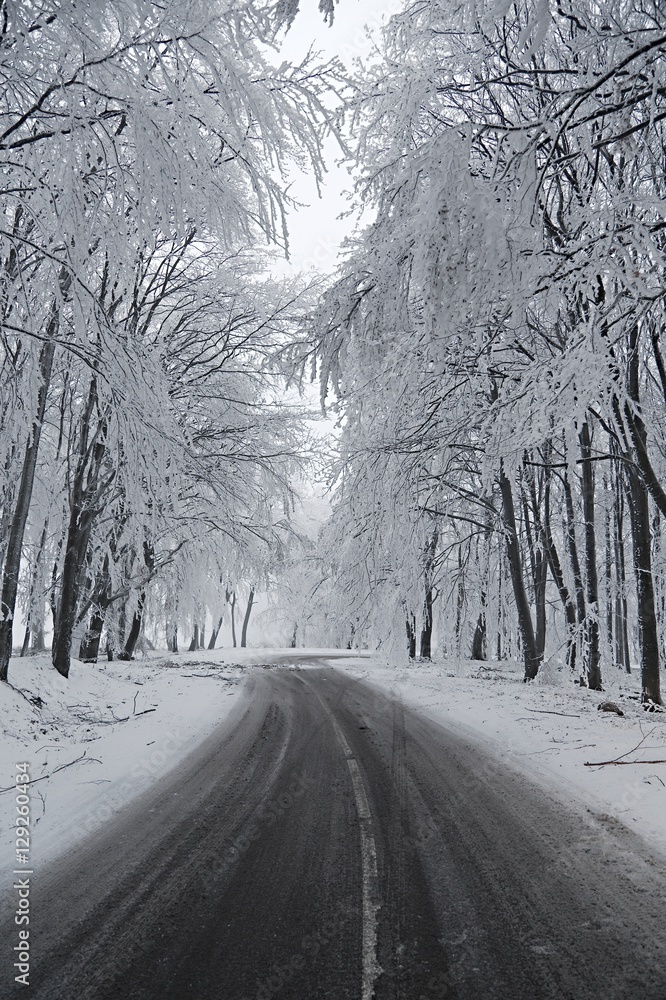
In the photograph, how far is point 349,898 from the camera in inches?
130

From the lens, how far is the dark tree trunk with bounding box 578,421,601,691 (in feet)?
37.3

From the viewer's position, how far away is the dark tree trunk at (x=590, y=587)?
11359mm

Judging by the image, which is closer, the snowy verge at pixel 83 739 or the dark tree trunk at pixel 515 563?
the snowy verge at pixel 83 739

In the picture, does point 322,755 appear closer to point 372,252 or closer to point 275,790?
point 275,790

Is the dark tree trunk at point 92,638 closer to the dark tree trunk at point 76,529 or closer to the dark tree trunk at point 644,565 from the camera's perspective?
the dark tree trunk at point 76,529

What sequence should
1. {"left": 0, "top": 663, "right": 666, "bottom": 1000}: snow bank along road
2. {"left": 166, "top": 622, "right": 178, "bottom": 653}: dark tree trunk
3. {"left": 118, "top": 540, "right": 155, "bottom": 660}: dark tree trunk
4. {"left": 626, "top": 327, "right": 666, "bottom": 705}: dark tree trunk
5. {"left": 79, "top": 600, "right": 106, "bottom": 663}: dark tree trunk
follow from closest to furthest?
1. {"left": 0, "top": 663, "right": 666, "bottom": 1000}: snow bank along road
2. {"left": 626, "top": 327, "right": 666, "bottom": 705}: dark tree trunk
3. {"left": 79, "top": 600, "right": 106, "bottom": 663}: dark tree trunk
4. {"left": 118, "top": 540, "right": 155, "bottom": 660}: dark tree trunk
5. {"left": 166, "top": 622, "right": 178, "bottom": 653}: dark tree trunk

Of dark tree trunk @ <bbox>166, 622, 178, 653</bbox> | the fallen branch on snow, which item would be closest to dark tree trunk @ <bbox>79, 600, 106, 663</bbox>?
dark tree trunk @ <bbox>166, 622, 178, 653</bbox>

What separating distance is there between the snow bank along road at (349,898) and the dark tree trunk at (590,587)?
677 centimetres

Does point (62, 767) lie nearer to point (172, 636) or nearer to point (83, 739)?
point (83, 739)

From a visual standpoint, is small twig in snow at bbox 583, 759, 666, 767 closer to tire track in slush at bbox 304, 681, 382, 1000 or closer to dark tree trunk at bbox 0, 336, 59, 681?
tire track in slush at bbox 304, 681, 382, 1000

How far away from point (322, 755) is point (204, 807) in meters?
2.08

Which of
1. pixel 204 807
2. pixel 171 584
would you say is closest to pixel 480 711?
pixel 204 807

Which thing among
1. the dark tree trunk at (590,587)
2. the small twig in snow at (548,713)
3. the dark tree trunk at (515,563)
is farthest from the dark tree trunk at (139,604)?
the dark tree trunk at (590,587)

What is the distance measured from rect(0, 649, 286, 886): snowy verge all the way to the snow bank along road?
365 millimetres
